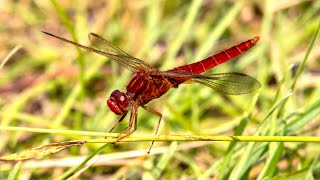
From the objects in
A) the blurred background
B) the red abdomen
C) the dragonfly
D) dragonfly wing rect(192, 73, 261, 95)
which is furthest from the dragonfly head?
the red abdomen

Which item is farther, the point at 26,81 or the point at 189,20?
the point at 26,81

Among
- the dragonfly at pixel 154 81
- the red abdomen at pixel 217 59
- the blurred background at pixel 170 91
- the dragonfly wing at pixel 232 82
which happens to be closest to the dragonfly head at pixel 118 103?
the dragonfly at pixel 154 81

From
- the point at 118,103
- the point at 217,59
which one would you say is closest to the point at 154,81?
the point at 118,103

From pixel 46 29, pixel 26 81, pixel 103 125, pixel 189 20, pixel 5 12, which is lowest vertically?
pixel 103 125

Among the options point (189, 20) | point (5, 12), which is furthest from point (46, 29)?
point (189, 20)

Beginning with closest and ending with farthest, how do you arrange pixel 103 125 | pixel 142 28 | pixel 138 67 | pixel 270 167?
pixel 270 167 < pixel 138 67 < pixel 103 125 < pixel 142 28

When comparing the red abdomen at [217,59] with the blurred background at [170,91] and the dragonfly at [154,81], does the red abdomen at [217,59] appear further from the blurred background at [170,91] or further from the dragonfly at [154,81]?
the blurred background at [170,91]

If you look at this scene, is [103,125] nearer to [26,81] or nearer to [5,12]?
[26,81]

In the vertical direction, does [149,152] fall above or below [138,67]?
below
